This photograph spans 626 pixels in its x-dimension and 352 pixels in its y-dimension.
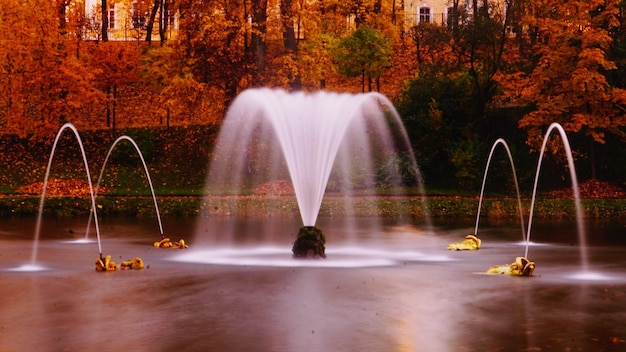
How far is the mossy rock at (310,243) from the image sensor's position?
2281 centimetres

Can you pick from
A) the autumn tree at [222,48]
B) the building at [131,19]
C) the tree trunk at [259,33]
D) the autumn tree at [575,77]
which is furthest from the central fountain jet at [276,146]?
the building at [131,19]

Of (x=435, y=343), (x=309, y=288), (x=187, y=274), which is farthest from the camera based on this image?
(x=187, y=274)

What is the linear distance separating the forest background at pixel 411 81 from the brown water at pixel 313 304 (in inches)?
877

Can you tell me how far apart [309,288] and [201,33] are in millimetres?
32939

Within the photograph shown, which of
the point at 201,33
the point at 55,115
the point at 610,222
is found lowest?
the point at 610,222

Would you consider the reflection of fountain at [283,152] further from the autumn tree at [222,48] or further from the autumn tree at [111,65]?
the autumn tree at [111,65]

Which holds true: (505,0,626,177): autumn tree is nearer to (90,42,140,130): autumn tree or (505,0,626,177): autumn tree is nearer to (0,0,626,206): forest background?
(0,0,626,206): forest background

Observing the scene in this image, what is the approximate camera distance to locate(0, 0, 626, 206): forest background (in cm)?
4619

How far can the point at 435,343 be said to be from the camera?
13328mm

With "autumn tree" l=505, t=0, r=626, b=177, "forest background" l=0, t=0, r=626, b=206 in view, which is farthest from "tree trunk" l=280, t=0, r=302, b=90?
"autumn tree" l=505, t=0, r=626, b=177

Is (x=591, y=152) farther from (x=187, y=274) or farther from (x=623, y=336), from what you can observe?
(x=623, y=336)

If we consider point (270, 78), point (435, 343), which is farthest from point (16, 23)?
point (435, 343)

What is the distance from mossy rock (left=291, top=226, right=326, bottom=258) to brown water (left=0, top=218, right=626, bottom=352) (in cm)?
53

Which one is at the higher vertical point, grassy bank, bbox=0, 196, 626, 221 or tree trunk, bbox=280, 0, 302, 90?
tree trunk, bbox=280, 0, 302, 90
